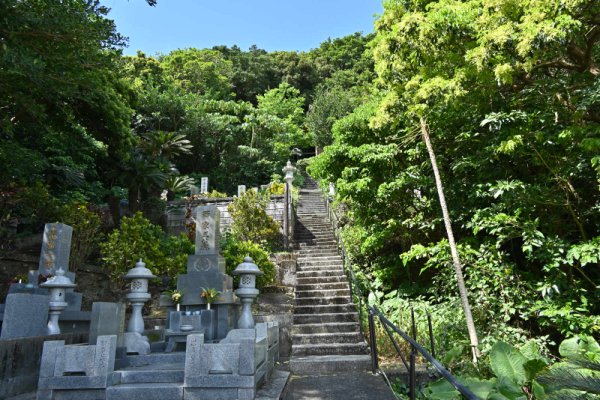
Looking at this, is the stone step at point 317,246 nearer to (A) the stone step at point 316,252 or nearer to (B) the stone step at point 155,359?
(A) the stone step at point 316,252

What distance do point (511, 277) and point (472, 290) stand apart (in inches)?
34.0

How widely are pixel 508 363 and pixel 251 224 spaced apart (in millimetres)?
9006

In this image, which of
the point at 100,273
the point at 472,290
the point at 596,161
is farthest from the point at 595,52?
the point at 100,273

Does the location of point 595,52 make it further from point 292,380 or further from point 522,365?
point 292,380

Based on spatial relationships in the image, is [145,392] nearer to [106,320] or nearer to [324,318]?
[106,320]

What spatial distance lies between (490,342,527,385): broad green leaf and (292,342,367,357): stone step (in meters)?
2.94

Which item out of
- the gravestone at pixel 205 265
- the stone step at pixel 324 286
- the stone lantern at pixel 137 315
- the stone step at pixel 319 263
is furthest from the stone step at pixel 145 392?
the stone step at pixel 319 263

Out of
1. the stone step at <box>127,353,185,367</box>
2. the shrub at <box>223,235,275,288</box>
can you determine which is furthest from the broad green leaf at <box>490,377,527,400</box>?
the shrub at <box>223,235,275,288</box>

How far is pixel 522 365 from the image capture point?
4660 mm

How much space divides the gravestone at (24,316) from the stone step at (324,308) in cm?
492

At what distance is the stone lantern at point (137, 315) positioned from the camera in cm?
596

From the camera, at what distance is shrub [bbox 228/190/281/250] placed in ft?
40.8

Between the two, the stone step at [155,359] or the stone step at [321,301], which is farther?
the stone step at [321,301]

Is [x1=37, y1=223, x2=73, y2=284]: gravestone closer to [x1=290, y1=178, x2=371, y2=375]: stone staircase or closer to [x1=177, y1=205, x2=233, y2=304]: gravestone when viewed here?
[x1=177, y1=205, x2=233, y2=304]: gravestone
